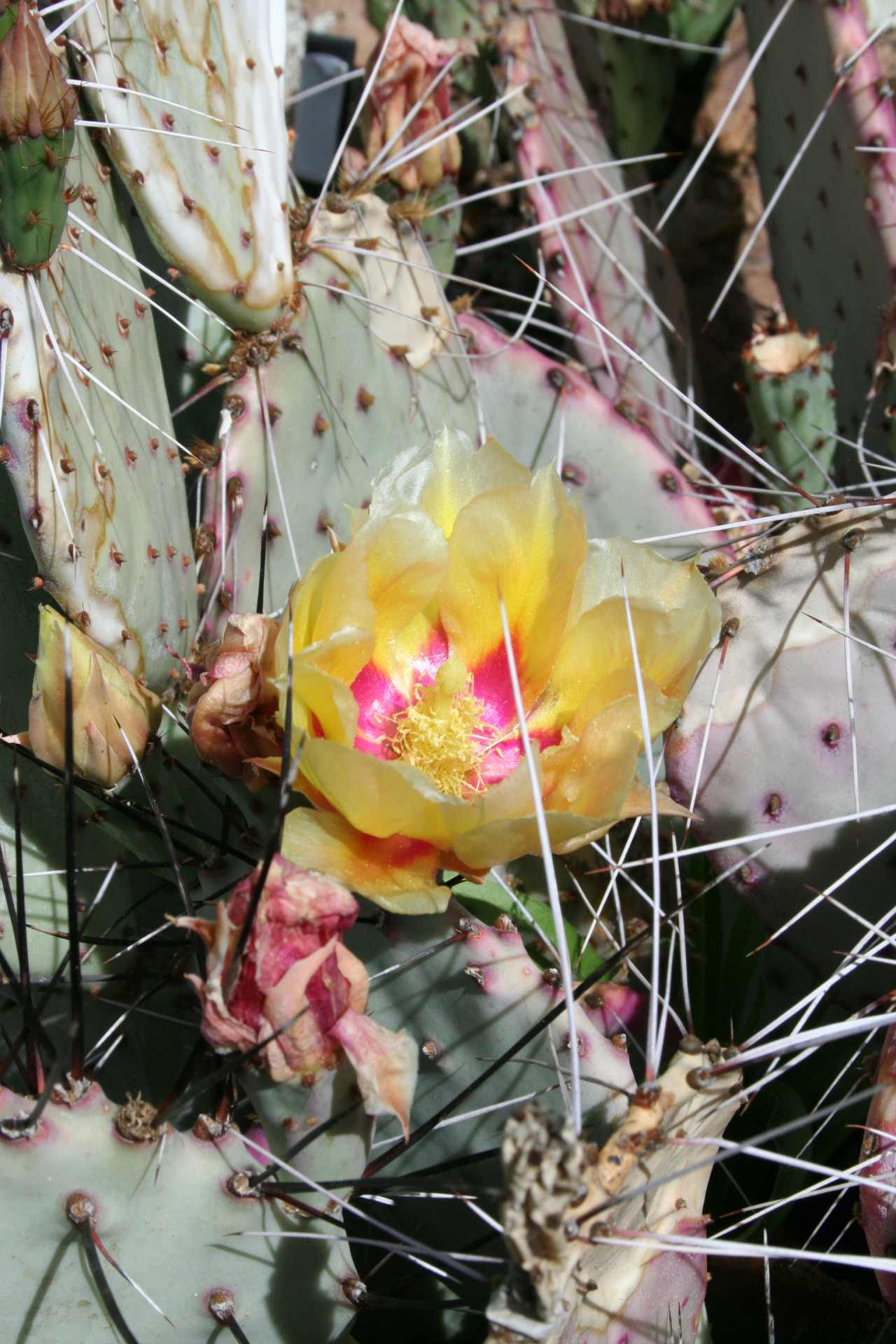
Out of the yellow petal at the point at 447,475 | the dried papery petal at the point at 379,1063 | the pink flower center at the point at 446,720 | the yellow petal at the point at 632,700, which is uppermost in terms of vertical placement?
the yellow petal at the point at 447,475

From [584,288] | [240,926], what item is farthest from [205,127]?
[240,926]

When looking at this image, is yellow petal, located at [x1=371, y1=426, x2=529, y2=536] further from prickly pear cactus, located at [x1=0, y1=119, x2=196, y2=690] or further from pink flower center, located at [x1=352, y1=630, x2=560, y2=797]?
prickly pear cactus, located at [x1=0, y1=119, x2=196, y2=690]

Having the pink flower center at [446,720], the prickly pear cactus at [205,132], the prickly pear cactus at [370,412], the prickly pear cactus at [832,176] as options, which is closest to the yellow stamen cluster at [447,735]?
the pink flower center at [446,720]

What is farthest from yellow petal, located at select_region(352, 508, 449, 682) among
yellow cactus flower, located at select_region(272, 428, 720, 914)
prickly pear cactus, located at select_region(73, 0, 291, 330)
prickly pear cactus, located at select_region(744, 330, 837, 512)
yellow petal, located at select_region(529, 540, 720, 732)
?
prickly pear cactus, located at select_region(744, 330, 837, 512)

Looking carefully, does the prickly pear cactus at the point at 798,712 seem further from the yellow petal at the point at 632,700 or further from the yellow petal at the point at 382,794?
the yellow petal at the point at 382,794

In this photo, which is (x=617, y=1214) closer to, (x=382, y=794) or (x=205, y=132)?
(x=382, y=794)

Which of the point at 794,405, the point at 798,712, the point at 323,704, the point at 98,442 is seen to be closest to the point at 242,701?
the point at 323,704
